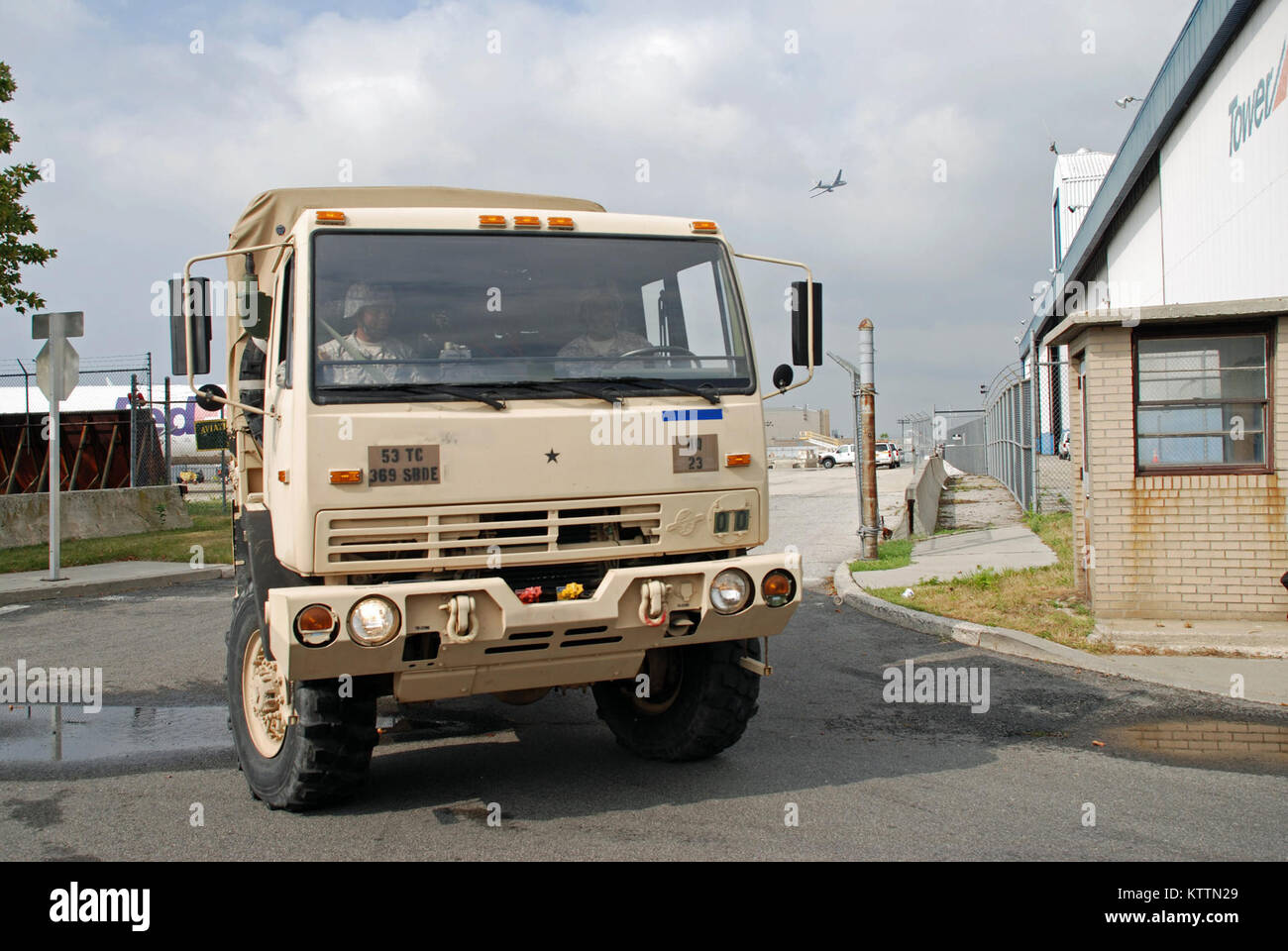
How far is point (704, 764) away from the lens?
18.3ft

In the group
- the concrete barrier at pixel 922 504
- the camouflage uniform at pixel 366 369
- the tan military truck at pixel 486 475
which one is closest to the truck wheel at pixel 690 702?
the tan military truck at pixel 486 475

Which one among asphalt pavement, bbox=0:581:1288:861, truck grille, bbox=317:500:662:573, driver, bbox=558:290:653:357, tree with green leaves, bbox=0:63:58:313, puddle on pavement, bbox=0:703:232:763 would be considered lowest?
puddle on pavement, bbox=0:703:232:763

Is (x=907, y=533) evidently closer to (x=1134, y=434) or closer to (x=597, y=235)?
(x=1134, y=434)

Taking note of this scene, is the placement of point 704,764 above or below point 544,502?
below

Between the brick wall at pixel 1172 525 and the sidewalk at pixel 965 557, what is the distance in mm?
A: 2580

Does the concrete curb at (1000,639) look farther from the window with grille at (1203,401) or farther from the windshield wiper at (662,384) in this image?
the windshield wiper at (662,384)

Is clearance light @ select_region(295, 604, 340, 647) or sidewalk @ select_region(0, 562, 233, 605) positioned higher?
clearance light @ select_region(295, 604, 340, 647)

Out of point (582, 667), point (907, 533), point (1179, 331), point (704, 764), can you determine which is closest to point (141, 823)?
point (582, 667)

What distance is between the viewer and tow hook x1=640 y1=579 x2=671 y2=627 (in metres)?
4.61

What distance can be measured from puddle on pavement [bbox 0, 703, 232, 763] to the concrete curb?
18.3ft

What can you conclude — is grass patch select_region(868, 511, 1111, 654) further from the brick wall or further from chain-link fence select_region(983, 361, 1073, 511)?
chain-link fence select_region(983, 361, 1073, 511)

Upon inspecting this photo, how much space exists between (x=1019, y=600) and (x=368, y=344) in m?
6.82

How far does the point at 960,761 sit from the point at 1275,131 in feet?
35.2

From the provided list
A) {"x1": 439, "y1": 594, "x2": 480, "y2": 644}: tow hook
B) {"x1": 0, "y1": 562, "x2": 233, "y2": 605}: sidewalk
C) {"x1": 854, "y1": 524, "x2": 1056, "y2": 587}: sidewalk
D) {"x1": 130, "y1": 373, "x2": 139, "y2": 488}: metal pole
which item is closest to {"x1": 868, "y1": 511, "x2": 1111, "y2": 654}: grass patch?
{"x1": 854, "y1": 524, "x2": 1056, "y2": 587}: sidewalk
